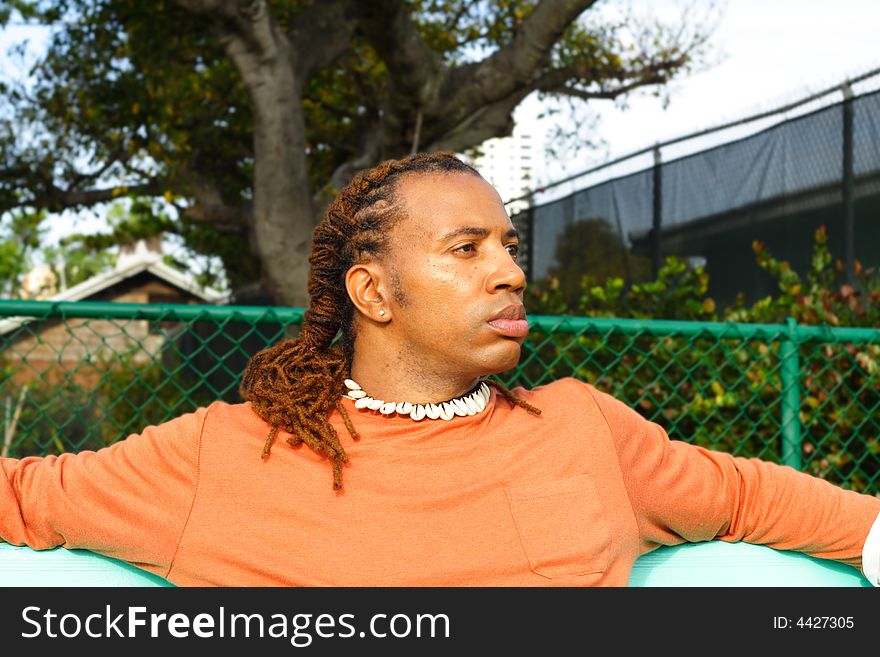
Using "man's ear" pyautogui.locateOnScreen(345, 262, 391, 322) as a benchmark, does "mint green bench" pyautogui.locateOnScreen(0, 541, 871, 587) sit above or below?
below

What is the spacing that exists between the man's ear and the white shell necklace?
6.3 inches

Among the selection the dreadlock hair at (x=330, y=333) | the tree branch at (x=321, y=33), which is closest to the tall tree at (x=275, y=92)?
the tree branch at (x=321, y=33)

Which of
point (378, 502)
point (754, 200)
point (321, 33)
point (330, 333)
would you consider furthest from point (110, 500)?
point (321, 33)

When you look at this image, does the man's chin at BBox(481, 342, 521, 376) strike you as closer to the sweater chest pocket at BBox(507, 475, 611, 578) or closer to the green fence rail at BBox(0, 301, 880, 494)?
the sweater chest pocket at BBox(507, 475, 611, 578)

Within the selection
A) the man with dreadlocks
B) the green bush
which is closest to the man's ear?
the man with dreadlocks


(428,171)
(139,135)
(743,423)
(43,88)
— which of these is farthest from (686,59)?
(428,171)

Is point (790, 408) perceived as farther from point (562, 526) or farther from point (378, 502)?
point (378, 502)

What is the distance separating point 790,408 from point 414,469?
1.99m

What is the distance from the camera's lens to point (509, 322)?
1872mm

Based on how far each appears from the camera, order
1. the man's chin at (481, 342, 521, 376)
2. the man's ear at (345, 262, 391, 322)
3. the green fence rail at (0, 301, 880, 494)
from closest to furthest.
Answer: the man's chin at (481, 342, 521, 376) < the man's ear at (345, 262, 391, 322) < the green fence rail at (0, 301, 880, 494)

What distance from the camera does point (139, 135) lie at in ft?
29.8

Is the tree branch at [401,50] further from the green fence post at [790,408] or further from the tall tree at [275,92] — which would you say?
the green fence post at [790,408]

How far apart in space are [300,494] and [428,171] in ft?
2.21

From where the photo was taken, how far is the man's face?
6.12 ft
